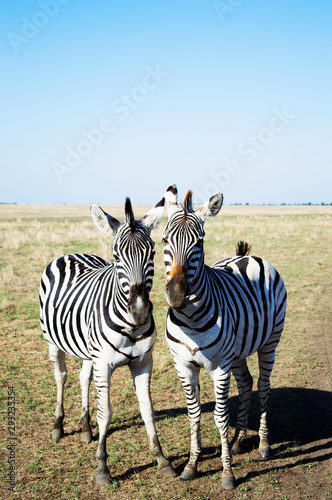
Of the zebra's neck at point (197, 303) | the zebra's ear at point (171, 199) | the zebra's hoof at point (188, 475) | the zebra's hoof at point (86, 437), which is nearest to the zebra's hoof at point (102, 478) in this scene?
the zebra's hoof at point (188, 475)

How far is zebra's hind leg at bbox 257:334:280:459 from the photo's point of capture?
5039mm

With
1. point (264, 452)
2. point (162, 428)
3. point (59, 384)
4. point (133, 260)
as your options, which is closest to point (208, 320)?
point (133, 260)

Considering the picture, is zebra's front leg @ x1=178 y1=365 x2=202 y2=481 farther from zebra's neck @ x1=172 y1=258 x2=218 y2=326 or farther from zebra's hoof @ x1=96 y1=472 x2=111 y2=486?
zebra's hoof @ x1=96 y1=472 x2=111 y2=486

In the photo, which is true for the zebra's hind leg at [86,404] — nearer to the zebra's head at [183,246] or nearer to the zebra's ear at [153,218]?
the zebra's ear at [153,218]

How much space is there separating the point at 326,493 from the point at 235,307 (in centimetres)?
204

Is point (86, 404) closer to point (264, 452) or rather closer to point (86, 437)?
point (86, 437)

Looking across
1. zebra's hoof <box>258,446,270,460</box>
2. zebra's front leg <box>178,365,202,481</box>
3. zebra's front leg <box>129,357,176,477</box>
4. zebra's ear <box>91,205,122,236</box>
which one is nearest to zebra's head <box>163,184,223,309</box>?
zebra's ear <box>91,205,122,236</box>

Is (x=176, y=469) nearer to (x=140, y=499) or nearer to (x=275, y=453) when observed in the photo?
(x=140, y=499)

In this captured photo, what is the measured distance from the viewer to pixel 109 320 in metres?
4.29

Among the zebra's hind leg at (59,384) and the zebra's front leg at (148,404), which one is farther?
the zebra's hind leg at (59,384)

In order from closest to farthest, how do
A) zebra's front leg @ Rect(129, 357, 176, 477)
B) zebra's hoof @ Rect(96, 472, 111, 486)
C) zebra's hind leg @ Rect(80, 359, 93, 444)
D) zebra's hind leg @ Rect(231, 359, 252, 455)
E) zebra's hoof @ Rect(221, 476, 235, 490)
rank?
zebra's hoof @ Rect(221, 476, 235, 490) → zebra's hoof @ Rect(96, 472, 111, 486) → zebra's front leg @ Rect(129, 357, 176, 477) → zebra's hind leg @ Rect(231, 359, 252, 455) → zebra's hind leg @ Rect(80, 359, 93, 444)

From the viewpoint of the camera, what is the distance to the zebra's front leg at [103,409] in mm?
4352

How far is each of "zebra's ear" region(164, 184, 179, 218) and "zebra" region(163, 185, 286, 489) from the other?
1 cm

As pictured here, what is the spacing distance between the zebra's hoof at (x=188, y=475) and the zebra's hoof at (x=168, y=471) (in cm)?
11
